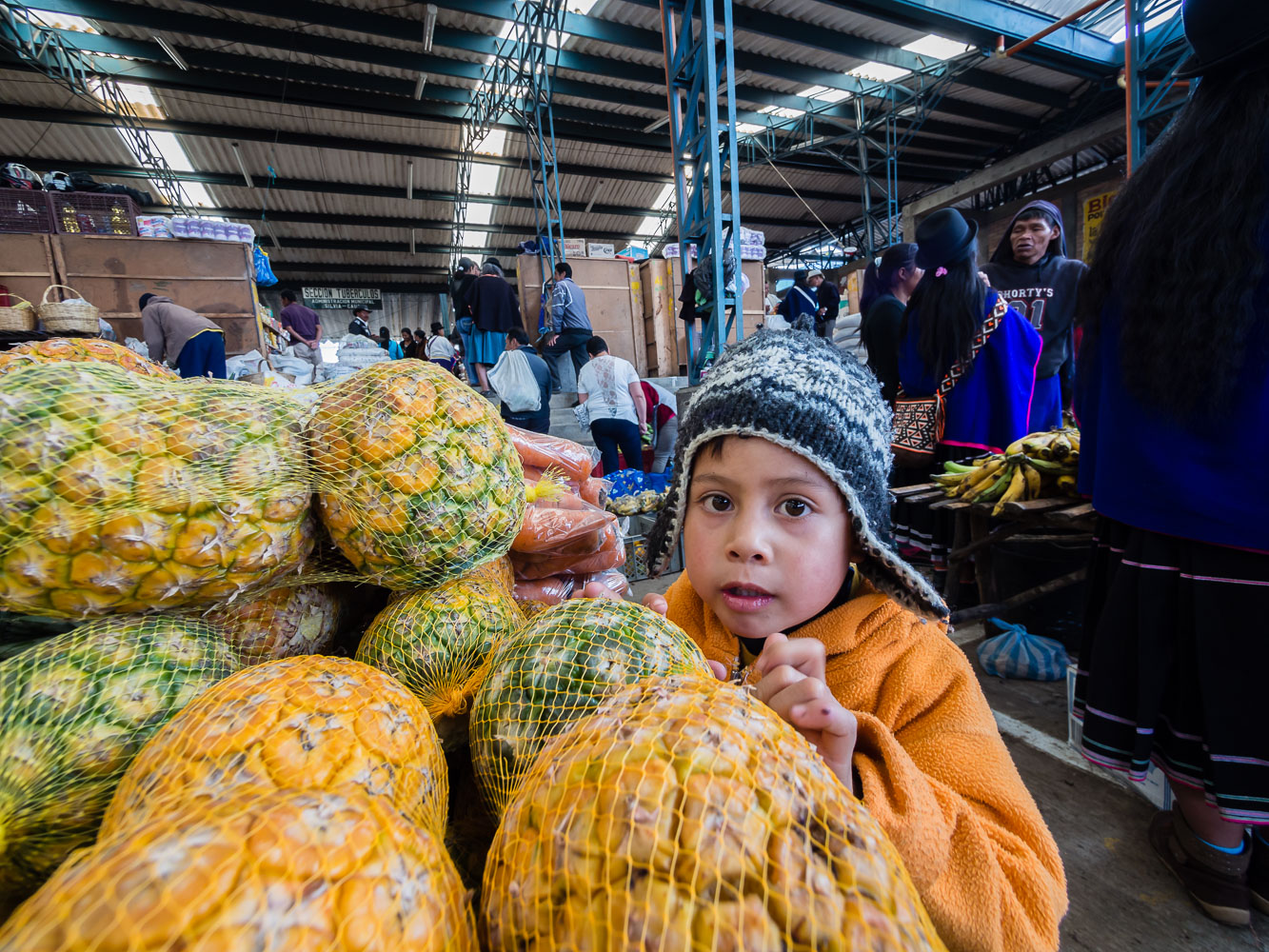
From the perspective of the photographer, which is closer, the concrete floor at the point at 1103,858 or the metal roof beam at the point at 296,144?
the concrete floor at the point at 1103,858

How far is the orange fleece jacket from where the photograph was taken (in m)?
0.82

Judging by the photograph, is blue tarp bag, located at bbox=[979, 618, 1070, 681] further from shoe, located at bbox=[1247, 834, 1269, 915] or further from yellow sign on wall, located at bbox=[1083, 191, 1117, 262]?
yellow sign on wall, located at bbox=[1083, 191, 1117, 262]

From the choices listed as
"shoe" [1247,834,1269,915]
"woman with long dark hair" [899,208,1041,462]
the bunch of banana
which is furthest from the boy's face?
"woman with long dark hair" [899,208,1041,462]

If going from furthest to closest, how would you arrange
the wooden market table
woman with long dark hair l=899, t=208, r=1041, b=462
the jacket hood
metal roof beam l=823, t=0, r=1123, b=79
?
metal roof beam l=823, t=0, r=1123, b=79
the jacket hood
woman with long dark hair l=899, t=208, r=1041, b=462
the wooden market table

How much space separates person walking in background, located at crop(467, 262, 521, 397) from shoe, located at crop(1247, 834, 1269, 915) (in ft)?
27.6

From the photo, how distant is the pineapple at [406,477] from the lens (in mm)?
998

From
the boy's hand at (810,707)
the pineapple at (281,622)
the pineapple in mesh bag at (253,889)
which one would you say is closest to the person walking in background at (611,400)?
the pineapple at (281,622)

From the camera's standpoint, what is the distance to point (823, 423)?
3.96 ft

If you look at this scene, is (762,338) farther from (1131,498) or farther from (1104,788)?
(1104,788)

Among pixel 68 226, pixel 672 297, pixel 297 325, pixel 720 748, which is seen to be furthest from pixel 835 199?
pixel 720 748

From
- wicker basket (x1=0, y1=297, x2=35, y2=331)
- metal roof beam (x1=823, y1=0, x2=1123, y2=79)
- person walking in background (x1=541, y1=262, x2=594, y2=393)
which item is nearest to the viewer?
wicker basket (x1=0, y1=297, x2=35, y2=331)

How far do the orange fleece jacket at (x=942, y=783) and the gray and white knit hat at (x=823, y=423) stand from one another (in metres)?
0.11

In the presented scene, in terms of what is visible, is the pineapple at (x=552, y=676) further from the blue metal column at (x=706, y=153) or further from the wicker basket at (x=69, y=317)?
the blue metal column at (x=706, y=153)

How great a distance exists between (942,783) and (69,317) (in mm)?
5730
